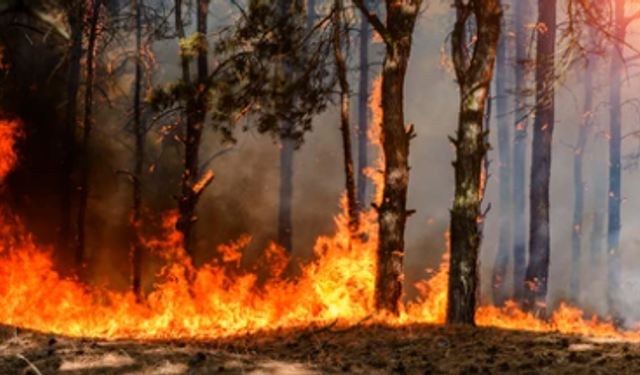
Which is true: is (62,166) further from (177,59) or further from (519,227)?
(519,227)

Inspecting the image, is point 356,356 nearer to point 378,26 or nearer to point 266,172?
point 378,26

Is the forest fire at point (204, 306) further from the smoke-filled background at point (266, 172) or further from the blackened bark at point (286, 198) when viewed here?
the blackened bark at point (286, 198)

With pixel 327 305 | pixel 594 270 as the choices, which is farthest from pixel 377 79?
pixel 327 305

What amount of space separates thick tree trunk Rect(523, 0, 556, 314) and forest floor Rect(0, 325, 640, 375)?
8.52 meters

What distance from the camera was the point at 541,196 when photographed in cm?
1862

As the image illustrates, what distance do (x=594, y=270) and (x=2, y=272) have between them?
22459 mm

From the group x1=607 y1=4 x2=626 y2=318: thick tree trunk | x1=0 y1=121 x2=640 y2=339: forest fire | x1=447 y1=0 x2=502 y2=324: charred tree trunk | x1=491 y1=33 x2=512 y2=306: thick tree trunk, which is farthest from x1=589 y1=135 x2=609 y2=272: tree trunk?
x1=447 y1=0 x2=502 y2=324: charred tree trunk

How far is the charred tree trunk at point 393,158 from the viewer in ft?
40.9

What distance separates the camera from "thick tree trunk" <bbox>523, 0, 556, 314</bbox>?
18.3m

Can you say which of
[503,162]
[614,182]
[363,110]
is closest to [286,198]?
[363,110]

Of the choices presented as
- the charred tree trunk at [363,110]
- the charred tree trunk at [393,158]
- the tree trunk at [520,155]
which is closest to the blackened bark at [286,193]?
→ the charred tree trunk at [363,110]

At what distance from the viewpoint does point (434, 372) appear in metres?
7.38

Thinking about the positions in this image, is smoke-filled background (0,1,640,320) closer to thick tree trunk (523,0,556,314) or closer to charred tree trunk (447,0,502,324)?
thick tree trunk (523,0,556,314)

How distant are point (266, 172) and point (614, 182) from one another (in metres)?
14.7
